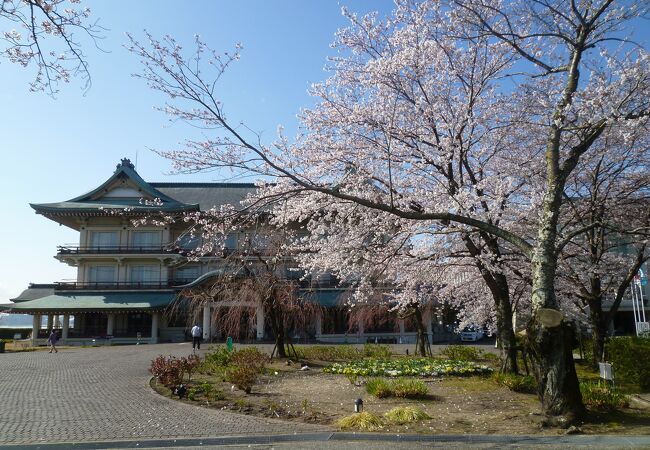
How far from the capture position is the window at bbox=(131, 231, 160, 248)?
45469mm

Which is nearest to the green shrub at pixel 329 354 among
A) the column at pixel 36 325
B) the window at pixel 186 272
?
the window at pixel 186 272

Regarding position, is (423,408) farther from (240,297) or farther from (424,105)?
(240,297)

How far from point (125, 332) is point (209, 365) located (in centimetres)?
2960

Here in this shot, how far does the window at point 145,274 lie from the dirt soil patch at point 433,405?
31395 mm

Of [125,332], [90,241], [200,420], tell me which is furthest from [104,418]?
[90,241]

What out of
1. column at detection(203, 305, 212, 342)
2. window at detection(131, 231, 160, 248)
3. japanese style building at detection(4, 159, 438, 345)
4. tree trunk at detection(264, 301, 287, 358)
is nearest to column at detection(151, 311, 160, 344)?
japanese style building at detection(4, 159, 438, 345)

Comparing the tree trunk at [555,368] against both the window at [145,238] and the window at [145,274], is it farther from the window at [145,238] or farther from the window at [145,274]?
the window at [145,238]

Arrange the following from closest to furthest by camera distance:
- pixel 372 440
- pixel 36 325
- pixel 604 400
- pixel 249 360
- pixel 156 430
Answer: pixel 372 440 < pixel 156 430 < pixel 604 400 < pixel 249 360 < pixel 36 325

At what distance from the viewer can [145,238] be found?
45.7m

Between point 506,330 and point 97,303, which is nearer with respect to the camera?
point 506,330

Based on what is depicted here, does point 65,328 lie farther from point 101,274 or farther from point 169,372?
point 169,372

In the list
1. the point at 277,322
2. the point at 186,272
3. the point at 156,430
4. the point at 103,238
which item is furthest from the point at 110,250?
the point at 156,430

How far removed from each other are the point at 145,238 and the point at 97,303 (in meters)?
7.19

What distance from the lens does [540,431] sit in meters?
8.47
